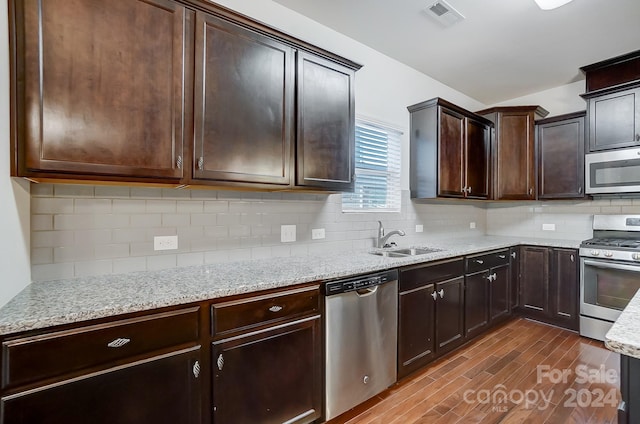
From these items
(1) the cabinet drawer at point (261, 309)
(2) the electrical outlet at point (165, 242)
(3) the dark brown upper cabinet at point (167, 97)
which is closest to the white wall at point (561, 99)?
(3) the dark brown upper cabinet at point (167, 97)

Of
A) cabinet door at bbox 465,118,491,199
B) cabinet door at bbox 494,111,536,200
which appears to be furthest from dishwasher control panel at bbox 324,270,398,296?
cabinet door at bbox 494,111,536,200

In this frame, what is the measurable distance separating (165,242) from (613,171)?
426 cm

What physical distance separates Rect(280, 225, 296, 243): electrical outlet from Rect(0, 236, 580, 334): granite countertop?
15cm

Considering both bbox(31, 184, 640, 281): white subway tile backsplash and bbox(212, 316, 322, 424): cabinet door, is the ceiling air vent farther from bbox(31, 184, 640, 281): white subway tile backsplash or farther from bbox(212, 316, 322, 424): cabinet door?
bbox(212, 316, 322, 424): cabinet door

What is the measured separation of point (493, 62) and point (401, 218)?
1.92 meters

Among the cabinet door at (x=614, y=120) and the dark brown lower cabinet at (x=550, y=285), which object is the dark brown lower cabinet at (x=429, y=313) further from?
the cabinet door at (x=614, y=120)

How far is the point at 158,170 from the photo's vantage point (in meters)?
1.57

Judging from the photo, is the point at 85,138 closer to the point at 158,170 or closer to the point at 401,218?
the point at 158,170

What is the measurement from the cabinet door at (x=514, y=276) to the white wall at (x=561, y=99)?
1882mm

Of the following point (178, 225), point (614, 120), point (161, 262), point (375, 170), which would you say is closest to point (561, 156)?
point (614, 120)

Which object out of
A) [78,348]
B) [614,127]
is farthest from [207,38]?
[614,127]

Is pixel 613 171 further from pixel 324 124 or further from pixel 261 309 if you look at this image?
pixel 261 309

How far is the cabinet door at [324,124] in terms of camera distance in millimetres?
2084

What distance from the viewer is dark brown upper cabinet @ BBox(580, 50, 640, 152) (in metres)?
3.06
